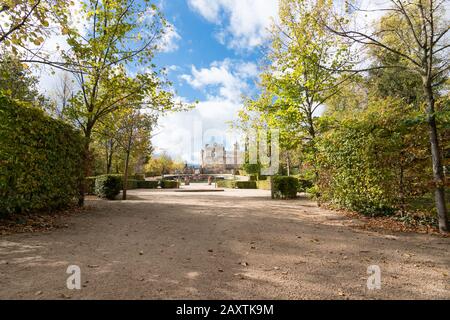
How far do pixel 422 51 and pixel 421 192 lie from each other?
378cm

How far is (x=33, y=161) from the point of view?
6.67m

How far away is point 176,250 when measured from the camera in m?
4.49

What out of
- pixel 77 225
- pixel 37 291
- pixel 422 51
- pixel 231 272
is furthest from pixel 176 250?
pixel 422 51

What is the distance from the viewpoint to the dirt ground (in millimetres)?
2889

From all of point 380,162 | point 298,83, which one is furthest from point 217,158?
point 380,162

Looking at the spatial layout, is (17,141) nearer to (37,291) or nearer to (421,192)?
(37,291)

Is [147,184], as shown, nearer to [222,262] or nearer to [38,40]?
[38,40]

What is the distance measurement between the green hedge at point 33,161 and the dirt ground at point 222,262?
136 cm

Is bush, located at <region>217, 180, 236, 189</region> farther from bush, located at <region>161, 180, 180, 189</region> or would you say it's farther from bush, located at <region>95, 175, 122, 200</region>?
bush, located at <region>95, 175, 122, 200</region>

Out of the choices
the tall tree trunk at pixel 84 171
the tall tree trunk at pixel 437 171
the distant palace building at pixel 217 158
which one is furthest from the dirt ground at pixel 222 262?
the distant palace building at pixel 217 158

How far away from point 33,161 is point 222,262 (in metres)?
6.19

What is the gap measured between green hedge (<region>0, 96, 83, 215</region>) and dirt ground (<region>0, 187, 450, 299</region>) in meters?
1.36

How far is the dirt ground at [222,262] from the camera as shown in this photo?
9.48ft

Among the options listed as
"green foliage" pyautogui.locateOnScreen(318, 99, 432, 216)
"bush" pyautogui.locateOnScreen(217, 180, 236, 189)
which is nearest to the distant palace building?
"bush" pyautogui.locateOnScreen(217, 180, 236, 189)
